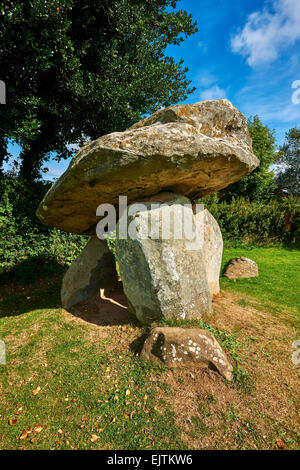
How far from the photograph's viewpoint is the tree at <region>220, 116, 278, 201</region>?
17984 millimetres

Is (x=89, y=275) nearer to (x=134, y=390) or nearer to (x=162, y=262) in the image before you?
(x=162, y=262)

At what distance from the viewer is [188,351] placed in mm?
2973

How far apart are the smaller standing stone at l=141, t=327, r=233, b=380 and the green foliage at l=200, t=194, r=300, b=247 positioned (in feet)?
33.7

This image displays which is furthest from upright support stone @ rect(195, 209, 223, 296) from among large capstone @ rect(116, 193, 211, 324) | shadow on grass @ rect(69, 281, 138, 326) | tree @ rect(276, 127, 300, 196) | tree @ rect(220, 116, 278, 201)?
tree @ rect(276, 127, 300, 196)

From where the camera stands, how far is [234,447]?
2.19 m

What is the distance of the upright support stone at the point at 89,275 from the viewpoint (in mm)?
5184

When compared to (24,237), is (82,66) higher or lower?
higher

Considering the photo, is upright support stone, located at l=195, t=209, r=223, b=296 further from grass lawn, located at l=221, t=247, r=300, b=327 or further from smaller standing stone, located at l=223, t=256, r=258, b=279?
smaller standing stone, located at l=223, t=256, r=258, b=279

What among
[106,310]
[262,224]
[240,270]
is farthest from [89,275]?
[262,224]

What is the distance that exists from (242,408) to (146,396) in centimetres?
111

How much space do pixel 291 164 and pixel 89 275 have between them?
112ft

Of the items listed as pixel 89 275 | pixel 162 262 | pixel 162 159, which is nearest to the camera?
pixel 162 159
